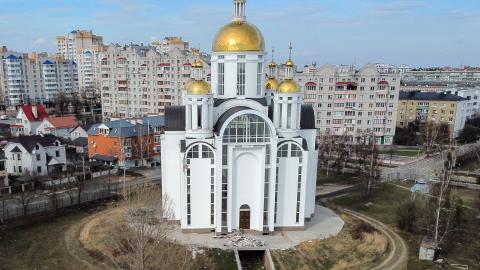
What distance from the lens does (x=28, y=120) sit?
53.2m

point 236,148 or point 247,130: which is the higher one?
point 247,130

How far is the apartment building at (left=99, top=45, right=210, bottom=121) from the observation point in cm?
6291

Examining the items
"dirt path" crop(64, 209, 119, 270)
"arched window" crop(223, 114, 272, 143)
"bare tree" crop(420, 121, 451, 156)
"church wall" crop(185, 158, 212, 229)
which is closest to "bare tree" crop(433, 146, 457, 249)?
"arched window" crop(223, 114, 272, 143)

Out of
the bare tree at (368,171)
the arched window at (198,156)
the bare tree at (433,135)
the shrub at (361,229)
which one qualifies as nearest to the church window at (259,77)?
the arched window at (198,156)

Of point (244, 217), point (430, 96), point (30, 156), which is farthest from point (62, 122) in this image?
point (430, 96)

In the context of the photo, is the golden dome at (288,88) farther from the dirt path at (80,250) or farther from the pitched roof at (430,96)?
the pitched roof at (430,96)

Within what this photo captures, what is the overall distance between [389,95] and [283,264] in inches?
1647

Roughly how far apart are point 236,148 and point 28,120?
41365mm

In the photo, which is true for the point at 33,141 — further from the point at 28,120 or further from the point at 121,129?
the point at 28,120

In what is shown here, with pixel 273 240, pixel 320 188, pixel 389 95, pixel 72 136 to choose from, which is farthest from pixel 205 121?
pixel 389 95

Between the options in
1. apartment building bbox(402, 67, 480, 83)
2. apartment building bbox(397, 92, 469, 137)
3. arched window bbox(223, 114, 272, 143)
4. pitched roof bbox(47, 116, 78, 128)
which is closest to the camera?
arched window bbox(223, 114, 272, 143)

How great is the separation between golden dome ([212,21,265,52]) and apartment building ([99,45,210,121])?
116 ft

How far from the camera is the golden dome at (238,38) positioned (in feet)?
82.0

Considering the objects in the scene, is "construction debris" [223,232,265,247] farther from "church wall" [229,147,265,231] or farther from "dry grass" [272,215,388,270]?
"dry grass" [272,215,388,270]
